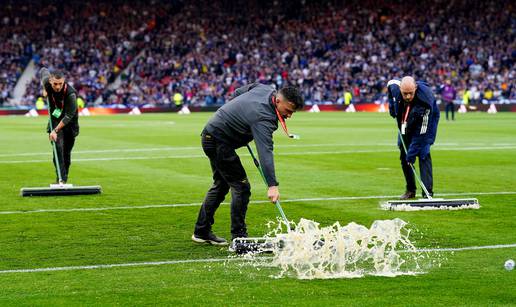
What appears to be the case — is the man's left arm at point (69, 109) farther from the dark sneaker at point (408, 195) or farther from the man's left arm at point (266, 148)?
the man's left arm at point (266, 148)

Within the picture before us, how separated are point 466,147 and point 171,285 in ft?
66.9

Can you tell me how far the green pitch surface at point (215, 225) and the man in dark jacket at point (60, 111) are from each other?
3.57 ft

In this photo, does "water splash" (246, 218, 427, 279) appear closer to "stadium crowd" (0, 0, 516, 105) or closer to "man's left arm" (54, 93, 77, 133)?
"man's left arm" (54, 93, 77, 133)

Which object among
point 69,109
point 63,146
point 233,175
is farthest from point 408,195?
point 63,146

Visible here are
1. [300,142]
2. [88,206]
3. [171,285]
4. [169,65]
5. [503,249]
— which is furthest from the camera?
[169,65]

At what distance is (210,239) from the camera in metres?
12.0

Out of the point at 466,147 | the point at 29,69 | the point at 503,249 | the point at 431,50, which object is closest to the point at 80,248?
the point at 503,249

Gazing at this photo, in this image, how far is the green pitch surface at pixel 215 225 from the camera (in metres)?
8.86

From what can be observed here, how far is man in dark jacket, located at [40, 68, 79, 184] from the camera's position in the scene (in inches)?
663

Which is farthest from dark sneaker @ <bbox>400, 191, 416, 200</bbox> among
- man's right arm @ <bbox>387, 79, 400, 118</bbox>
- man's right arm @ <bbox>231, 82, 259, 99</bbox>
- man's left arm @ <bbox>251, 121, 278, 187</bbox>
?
man's left arm @ <bbox>251, 121, 278, 187</bbox>

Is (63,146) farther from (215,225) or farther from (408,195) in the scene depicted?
(408,195)

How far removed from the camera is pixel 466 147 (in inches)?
1120

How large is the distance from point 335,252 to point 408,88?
5927 millimetres

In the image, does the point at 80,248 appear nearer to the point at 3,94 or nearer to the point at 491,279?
the point at 491,279
